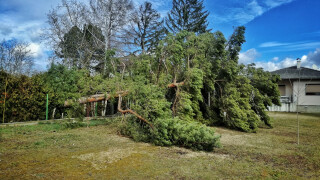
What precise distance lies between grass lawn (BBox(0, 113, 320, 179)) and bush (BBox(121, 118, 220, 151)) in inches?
10.8

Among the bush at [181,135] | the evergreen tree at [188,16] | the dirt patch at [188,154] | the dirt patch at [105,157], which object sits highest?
the evergreen tree at [188,16]

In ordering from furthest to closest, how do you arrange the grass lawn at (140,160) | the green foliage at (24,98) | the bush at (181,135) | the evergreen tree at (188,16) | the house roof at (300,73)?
the evergreen tree at (188,16), the house roof at (300,73), the green foliage at (24,98), the bush at (181,135), the grass lawn at (140,160)

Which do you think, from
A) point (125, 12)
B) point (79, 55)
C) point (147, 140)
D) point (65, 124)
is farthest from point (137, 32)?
point (147, 140)

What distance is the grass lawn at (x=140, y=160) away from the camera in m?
4.10

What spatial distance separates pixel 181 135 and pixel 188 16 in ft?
73.6

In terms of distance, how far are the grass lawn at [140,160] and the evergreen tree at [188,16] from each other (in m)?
20.9

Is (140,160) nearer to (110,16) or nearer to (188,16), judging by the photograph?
(110,16)

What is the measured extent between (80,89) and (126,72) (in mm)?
2180

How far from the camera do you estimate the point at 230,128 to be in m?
10.9

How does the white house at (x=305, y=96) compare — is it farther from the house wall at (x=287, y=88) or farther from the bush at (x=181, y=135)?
the bush at (x=181, y=135)

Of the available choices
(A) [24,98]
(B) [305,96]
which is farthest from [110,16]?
(B) [305,96]

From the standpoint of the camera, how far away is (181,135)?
621 cm

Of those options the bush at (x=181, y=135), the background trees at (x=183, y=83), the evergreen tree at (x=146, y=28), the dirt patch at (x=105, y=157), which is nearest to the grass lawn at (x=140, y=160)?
the dirt patch at (x=105, y=157)

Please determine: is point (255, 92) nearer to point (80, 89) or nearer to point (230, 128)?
point (230, 128)
